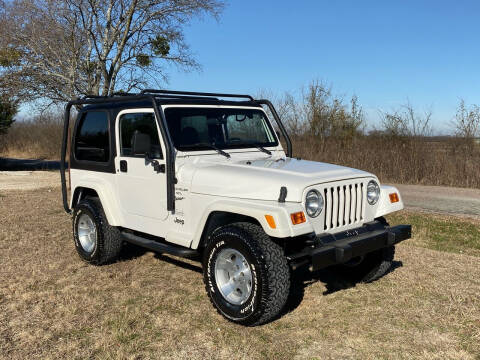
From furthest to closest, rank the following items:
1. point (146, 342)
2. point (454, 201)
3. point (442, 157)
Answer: point (442, 157)
point (454, 201)
point (146, 342)

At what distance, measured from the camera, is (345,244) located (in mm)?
3740

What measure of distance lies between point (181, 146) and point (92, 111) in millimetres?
1794

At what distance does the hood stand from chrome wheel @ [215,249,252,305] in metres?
0.54

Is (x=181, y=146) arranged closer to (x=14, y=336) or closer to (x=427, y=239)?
(x=14, y=336)

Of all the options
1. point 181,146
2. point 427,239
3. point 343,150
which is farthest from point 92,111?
point 343,150

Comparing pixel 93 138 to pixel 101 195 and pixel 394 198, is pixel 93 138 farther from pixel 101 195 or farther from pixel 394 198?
pixel 394 198

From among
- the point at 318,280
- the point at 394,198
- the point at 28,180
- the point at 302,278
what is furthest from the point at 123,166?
the point at 28,180

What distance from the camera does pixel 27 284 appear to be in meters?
4.93

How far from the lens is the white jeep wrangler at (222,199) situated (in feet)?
12.0

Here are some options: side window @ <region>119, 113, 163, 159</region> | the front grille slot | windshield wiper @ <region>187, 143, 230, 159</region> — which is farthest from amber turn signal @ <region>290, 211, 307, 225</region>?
side window @ <region>119, 113, 163, 159</region>

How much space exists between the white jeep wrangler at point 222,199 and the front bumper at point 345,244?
0.01m

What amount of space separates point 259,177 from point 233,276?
914mm

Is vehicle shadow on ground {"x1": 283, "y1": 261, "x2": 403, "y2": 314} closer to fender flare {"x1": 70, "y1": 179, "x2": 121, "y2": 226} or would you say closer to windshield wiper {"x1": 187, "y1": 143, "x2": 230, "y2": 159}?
windshield wiper {"x1": 187, "y1": 143, "x2": 230, "y2": 159}

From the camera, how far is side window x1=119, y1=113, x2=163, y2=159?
4625 mm
